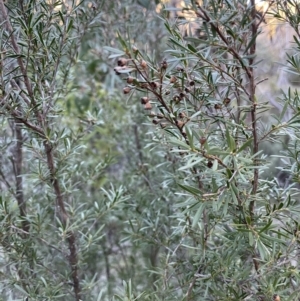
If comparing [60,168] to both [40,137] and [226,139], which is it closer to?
[40,137]

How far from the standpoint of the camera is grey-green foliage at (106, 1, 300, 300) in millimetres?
456

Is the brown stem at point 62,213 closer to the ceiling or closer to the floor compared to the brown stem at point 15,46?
closer to the floor

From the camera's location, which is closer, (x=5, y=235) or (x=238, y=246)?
(x=238, y=246)

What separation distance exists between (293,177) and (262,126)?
9 cm

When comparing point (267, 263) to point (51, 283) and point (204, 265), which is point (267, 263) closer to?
point (204, 265)

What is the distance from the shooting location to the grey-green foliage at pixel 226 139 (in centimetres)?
46

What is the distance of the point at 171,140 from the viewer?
0.44 metres

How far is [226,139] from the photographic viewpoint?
51cm

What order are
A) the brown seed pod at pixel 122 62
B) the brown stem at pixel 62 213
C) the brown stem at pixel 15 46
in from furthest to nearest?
the brown stem at pixel 62 213 → the brown stem at pixel 15 46 → the brown seed pod at pixel 122 62

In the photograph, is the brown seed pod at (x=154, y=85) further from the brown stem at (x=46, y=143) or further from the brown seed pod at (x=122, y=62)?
the brown stem at (x=46, y=143)

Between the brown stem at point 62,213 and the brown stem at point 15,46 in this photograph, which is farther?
the brown stem at point 62,213

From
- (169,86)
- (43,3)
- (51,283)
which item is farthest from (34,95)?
(51,283)

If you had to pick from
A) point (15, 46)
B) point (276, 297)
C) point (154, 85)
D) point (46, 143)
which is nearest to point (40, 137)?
point (46, 143)

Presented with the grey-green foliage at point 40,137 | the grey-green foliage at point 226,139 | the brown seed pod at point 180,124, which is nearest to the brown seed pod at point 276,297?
the grey-green foliage at point 226,139
